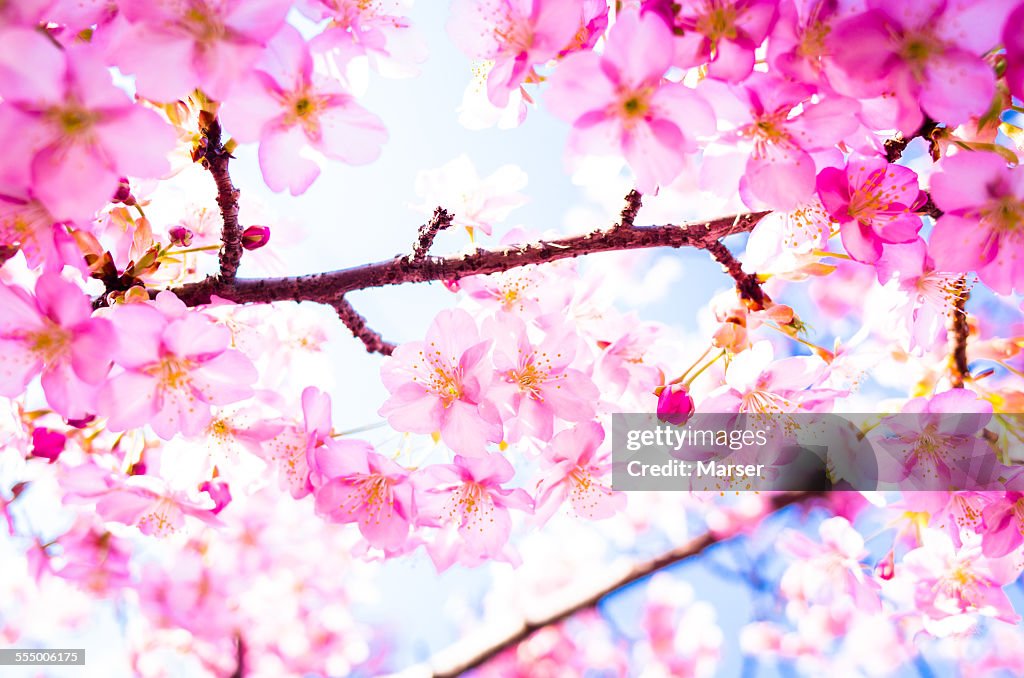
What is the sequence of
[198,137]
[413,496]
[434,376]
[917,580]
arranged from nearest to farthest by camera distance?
1. [198,137]
2. [434,376]
3. [413,496]
4. [917,580]

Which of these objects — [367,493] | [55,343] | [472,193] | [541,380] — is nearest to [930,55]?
[541,380]

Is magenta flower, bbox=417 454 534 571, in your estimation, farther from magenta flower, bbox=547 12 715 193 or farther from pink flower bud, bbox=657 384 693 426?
magenta flower, bbox=547 12 715 193

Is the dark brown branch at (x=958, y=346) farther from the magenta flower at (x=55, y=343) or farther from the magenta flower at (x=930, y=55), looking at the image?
the magenta flower at (x=55, y=343)

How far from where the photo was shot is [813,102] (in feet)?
3.18

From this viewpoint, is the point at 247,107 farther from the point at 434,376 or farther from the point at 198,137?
the point at 434,376

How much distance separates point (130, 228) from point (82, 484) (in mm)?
564

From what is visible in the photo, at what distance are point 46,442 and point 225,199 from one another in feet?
2.46

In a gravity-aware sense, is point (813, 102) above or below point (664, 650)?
above

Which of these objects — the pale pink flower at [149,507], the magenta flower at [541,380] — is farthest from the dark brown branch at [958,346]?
the pale pink flower at [149,507]

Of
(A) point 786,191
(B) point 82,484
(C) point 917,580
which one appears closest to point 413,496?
(B) point 82,484

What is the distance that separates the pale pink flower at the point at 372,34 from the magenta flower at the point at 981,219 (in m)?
0.84

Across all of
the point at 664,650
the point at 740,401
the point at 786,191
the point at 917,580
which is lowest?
the point at 664,650

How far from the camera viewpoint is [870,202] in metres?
1.00

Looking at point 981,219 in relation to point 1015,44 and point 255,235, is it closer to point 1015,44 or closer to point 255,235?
point 1015,44
